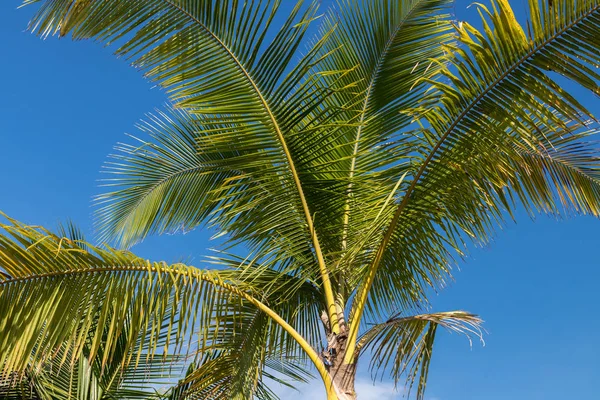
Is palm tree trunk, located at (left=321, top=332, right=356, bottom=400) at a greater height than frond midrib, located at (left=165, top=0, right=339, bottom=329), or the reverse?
frond midrib, located at (left=165, top=0, right=339, bottom=329)

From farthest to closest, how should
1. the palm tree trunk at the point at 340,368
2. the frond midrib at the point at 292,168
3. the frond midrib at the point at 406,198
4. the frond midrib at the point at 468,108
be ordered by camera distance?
1. the frond midrib at the point at 292,168
2. the palm tree trunk at the point at 340,368
3. the frond midrib at the point at 406,198
4. the frond midrib at the point at 468,108

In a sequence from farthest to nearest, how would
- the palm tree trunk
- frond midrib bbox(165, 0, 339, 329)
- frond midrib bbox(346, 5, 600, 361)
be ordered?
frond midrib bbox(165, 0, 339, 329)
the palm tree trunk
frond midrib bbox(346, 5, 600, 361)

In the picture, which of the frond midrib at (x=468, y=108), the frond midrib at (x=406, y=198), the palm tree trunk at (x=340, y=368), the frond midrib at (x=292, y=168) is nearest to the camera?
the frond midrib at (x=468, y=108)

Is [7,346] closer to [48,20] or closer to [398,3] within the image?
[48,20]

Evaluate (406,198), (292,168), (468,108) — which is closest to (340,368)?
(406,198)

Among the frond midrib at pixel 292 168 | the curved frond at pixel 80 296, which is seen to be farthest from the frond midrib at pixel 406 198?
the curved frond at pixel 80 296

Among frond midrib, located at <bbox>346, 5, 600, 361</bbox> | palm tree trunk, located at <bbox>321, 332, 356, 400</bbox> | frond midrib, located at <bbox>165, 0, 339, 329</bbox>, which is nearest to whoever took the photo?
frond midrib, located at <bbox>346, 5, 600, 361</bbox>

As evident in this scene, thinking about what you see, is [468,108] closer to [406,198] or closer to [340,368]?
[406,198]

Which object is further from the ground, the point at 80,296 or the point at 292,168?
the point at 292,168

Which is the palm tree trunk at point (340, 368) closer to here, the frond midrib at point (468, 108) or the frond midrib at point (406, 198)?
the frond midrib at point (406, 198)

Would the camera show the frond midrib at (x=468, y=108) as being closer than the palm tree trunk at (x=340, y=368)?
Yes

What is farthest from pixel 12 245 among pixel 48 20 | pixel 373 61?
pixel 373 61

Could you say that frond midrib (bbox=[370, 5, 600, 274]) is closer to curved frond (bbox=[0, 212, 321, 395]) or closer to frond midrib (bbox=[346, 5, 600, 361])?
frond midrib (bbox=[346, 5, 600, 361])

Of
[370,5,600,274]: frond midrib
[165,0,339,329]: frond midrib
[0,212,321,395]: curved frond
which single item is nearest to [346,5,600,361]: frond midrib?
[370,5,600,274]: frond midrib
